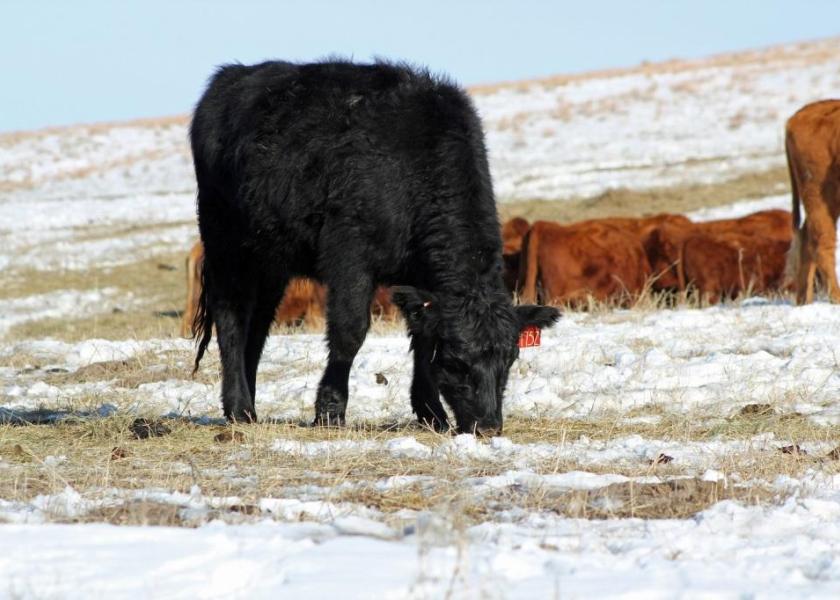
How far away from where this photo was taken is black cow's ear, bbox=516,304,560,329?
22.4 ft

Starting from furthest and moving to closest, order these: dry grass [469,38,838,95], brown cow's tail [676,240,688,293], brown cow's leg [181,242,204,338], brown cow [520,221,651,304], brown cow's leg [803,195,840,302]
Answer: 1. dry grass [469,38,838,95]
2. brown cow's leg [181,242,204,338]
3. brown cow's tail [676,240,688,293]
4. brown cow [520,221,651,304]
5. brown cow's leg [803,195,840,302]

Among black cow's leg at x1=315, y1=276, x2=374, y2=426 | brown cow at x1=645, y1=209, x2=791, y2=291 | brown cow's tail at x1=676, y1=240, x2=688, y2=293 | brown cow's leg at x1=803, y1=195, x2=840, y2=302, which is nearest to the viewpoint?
black cow's leg at x1=315, y1=276, x2=374, y2=426

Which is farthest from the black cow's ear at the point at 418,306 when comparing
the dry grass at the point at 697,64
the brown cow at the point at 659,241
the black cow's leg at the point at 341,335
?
the dry grass at the point at 697,64

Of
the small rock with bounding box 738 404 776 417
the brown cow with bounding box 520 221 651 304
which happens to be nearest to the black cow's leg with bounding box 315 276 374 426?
the small rock with bounding box 738 404 776 417

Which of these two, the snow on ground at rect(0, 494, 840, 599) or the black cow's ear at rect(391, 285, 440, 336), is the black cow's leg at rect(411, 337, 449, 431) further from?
the snow on ground at rect(0, 494, 840, 599)

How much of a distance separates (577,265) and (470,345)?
28.2 feet

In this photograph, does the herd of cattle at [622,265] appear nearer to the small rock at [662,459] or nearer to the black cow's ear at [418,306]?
the black cow's ear at [418,306]

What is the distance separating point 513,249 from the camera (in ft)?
53.4

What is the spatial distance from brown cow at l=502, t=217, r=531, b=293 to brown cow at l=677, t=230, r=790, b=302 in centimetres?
218

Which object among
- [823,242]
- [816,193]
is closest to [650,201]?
[816,193]

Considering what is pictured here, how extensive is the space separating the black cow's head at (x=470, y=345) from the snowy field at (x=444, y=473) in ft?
0.94

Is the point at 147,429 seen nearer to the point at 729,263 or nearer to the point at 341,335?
the point at 341,335

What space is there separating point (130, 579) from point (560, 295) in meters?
11.7

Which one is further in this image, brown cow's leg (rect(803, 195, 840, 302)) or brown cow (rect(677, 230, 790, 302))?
brown cow (rect(677, 230, 790, 302))
